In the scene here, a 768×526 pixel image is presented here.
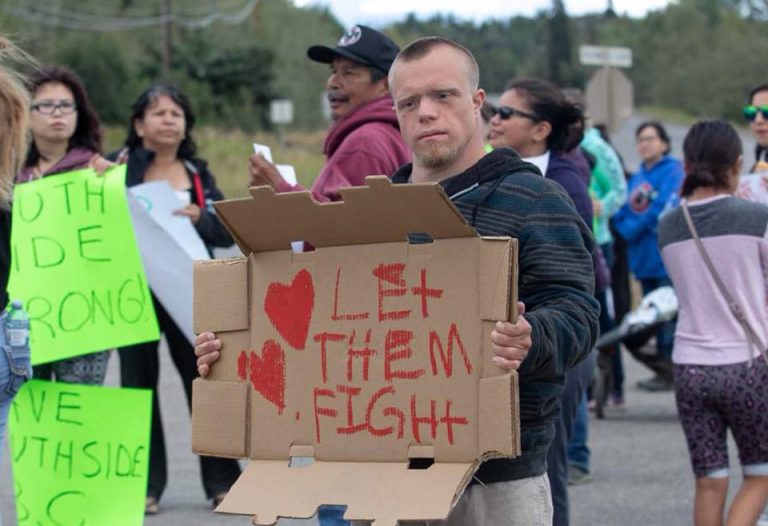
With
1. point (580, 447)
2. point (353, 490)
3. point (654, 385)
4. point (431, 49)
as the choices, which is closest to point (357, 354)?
point (353, 490)

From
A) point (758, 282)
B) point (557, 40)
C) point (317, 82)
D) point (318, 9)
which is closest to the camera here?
point (758, 282)

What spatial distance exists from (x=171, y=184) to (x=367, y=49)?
2.37 metres

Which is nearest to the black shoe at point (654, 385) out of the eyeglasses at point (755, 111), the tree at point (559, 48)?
the eyeglasses at point (755, 111)

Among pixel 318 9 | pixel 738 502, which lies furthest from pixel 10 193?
pixel 318 9

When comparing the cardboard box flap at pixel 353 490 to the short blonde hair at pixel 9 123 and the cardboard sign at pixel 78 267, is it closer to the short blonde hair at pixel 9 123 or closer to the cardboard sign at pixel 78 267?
the short blonde hair at pixel 9 123

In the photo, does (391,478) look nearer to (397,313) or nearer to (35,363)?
(397,313)

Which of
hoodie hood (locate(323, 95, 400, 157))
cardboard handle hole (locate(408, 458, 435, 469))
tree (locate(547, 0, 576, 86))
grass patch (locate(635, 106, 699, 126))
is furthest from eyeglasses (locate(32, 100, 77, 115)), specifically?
grass patch (locate(635, 106, 699, 126))

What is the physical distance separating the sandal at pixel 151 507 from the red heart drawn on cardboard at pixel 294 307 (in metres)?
3.97

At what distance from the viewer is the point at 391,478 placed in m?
3.29

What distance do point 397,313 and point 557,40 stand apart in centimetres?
2061

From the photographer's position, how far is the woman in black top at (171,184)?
7.26 m

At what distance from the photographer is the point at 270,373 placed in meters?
3.48

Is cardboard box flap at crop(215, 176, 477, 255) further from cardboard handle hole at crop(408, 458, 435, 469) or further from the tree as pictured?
the tree

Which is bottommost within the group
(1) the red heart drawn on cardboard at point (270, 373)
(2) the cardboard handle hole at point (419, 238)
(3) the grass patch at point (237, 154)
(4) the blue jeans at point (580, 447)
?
(4) the blue jeans at point (580, 447)
